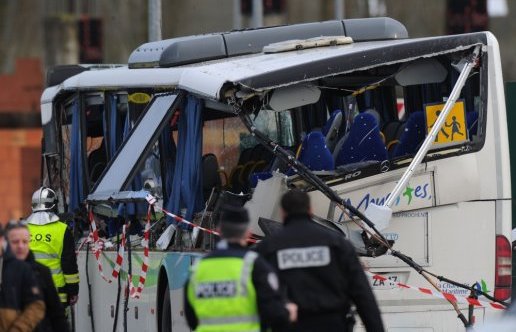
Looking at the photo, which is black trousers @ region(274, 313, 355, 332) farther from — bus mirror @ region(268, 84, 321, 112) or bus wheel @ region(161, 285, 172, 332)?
bus wheel @ region(161, 285, 172, 332)

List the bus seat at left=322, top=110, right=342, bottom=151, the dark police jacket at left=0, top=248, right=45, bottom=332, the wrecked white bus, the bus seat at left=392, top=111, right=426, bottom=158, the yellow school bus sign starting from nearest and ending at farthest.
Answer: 1. the dark police jacket at left=0, top=248, right=45, bottom=332
2. the wrecked white bus
3. the yellow school bus sign
4. the bus seat at left=392, top=111, right=426, bottom=158
5. the bus seat at left=322, top=110, right=342, bottom=151

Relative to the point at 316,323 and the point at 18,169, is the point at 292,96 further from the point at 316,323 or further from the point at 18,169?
the point at 18,169

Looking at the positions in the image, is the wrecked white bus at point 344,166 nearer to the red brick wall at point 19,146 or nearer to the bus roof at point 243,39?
the bus roof at point 243,39

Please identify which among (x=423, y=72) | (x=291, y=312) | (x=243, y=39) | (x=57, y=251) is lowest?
(x=57, y=251)

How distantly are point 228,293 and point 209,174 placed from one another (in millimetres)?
4924

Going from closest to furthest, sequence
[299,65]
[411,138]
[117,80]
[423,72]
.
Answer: [299,65], [423,72], [411,138], [117,80]

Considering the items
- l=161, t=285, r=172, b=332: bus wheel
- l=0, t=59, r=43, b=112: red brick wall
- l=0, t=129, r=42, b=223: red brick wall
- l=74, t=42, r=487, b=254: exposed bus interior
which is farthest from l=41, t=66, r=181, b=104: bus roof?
l=0, t=59, r=43, b=112: red brick wall

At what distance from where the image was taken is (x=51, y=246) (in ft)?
50.0

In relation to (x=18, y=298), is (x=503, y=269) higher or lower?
lower

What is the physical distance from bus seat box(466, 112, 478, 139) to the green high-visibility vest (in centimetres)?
402

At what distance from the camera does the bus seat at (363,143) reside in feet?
42.4

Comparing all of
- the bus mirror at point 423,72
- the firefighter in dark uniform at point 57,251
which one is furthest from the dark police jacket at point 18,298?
the firefighter in dark uniform at point 57,251

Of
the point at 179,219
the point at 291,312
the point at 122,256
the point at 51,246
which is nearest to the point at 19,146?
the point at 51,246

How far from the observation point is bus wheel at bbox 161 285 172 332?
13.5m
